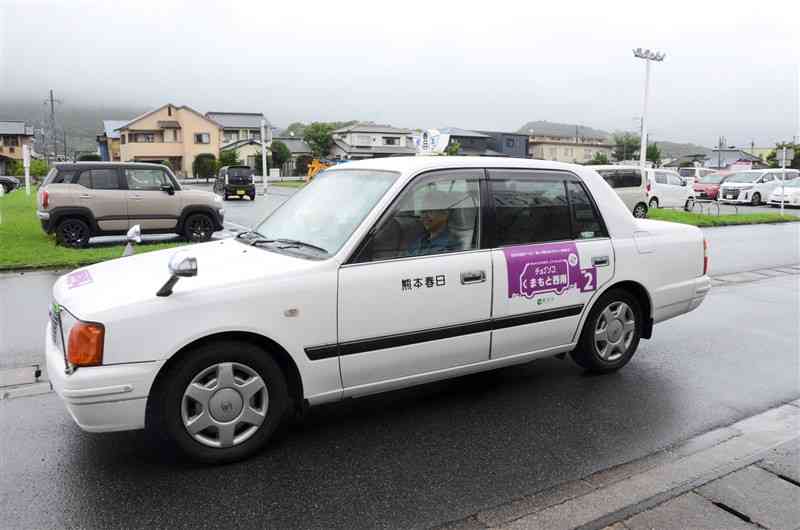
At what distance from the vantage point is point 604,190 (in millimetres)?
4922

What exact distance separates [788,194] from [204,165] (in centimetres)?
5030

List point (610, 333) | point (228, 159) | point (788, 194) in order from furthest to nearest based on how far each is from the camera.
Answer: point (228, 159) → point (788, 194) → point (610, 333)

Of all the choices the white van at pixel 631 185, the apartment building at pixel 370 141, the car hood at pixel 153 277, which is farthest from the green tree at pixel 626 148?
the car hood at pixel 153 277

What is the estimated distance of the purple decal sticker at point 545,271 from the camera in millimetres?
4223

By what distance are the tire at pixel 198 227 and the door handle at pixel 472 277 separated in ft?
34.0

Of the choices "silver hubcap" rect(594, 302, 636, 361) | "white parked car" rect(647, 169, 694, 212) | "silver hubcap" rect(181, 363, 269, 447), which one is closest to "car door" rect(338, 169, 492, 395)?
"silver hubcap" rect(181, 363, 269, 447)

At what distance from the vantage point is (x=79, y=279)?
3.85 meters

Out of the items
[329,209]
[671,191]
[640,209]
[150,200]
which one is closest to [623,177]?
[640,209]

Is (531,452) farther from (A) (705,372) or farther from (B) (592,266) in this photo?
(A) (705,372)

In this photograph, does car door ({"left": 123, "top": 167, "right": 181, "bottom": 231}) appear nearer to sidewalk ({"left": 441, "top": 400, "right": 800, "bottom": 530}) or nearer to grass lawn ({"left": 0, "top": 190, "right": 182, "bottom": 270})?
grass lawn ({"left": 0, "top": 190, "right": 182, "bottom": 270})

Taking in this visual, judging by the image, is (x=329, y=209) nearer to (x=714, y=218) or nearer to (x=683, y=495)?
(x=683, y=495)

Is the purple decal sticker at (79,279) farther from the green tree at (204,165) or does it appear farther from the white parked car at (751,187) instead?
the green tree at (204,165)

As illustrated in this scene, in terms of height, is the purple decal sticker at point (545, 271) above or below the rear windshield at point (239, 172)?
below

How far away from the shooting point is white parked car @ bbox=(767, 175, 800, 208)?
94.6 ft
